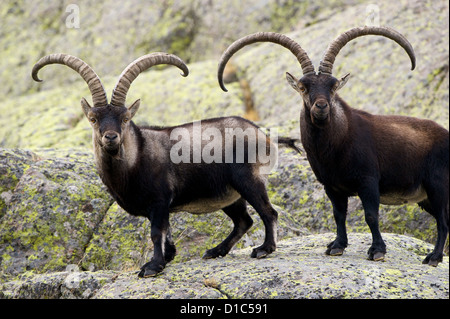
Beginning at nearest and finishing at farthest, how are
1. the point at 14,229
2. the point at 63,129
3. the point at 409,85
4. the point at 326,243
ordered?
the point at 326,243 < the point at 14,229 < the point at 409,85 < the point at 63,129

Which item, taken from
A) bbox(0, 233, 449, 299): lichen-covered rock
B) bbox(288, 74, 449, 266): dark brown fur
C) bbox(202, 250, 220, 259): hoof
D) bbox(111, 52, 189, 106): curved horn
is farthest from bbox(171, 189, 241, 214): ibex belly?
bbox(111, 52, 189, 106): curved horn

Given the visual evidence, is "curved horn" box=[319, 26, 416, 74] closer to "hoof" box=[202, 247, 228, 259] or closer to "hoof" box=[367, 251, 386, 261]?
"hoof" box=[367, 251, 386, 261]

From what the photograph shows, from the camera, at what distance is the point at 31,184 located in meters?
13.3

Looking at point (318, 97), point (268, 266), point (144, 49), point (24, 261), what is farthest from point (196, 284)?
point (144, 49)

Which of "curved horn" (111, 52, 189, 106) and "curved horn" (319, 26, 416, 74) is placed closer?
"curved horn" (111, 52, 189, 106)

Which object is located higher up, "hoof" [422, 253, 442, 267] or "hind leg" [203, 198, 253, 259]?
"hind leg" [203, 198, 253, 259]

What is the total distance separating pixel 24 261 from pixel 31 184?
1.67 m

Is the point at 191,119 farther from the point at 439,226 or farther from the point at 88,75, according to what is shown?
the point at 439,226

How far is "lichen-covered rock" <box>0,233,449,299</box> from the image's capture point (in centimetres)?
915

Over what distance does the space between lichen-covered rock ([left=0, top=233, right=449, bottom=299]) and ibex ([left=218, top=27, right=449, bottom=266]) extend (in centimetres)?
63

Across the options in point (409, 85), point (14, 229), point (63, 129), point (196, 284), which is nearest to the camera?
point (196, 284)

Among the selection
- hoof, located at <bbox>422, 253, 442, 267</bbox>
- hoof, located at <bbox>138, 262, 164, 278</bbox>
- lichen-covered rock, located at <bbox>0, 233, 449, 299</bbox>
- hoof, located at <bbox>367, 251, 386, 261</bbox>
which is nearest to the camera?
lichen-covered rock, located at <bbox>0, 233, 449, 299</bbox>

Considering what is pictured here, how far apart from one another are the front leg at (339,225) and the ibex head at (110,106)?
11.4 ft
